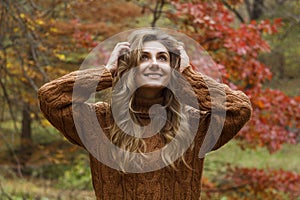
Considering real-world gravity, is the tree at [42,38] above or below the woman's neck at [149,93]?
below

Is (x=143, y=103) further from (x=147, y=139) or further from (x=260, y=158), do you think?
(x=260, y=158)

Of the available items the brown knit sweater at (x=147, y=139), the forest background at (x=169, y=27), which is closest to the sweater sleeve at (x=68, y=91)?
the brown knit sweater at (x=147, y=139)

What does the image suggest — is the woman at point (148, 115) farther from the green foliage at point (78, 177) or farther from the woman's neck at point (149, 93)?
the green foliage at point (78, 177)

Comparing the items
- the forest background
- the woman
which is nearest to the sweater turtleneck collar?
the woman

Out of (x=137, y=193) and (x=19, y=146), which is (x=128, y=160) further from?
(x=19, y=146)

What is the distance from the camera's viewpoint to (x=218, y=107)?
2334mm

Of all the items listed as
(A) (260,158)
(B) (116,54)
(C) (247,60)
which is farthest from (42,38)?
(A) (260,158)

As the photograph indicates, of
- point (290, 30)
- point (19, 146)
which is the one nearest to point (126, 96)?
point (19, 146)

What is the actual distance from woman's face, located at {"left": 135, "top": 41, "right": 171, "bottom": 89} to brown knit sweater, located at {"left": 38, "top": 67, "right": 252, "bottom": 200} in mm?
105

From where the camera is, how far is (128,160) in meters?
2.33

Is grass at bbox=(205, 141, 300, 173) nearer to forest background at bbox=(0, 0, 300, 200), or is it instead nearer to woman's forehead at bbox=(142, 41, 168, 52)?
forest background at bbox=(0, 0, 300, 200)

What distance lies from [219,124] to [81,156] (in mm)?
6067

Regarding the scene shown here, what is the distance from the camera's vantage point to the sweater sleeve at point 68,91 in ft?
7.50

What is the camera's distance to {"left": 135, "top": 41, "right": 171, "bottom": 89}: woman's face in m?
2.29
